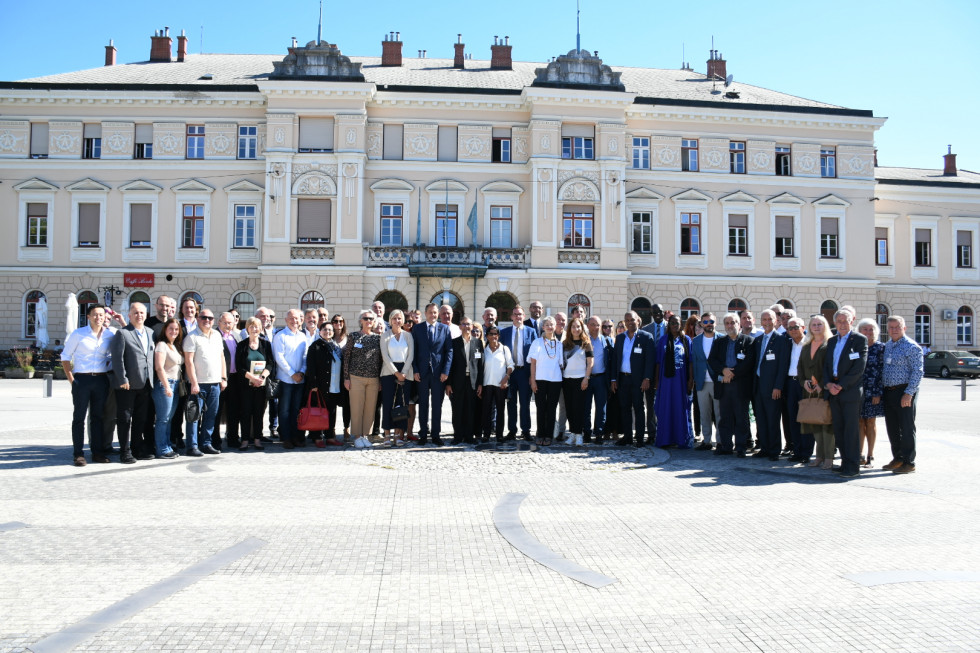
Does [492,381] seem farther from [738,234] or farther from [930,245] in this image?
[930,245]

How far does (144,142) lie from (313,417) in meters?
28.6

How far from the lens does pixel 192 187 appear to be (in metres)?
33.6

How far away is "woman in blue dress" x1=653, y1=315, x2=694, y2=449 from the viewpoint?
37.4 ft

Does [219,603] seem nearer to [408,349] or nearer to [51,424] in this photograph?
[408,349]

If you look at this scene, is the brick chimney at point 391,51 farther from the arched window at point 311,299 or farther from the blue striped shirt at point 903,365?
the blue striped shirt at point 903,365

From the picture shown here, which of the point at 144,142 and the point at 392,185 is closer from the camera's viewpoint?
the point at 392,185

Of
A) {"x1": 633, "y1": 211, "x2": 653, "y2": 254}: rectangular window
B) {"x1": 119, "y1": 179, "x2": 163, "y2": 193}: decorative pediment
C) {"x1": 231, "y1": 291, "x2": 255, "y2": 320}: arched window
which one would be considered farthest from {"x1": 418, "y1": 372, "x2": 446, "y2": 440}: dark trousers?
{"x1": 119, "y1": 179, "x2": 163, "y2": 193}: decorative pediment

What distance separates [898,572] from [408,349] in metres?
7.85

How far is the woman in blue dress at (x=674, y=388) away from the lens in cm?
1139

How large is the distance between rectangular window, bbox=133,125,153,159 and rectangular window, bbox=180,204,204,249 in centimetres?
310

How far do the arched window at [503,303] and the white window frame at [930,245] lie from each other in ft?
75.6

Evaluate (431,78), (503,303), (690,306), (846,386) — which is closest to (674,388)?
(846,386)

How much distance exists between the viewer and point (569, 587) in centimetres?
468

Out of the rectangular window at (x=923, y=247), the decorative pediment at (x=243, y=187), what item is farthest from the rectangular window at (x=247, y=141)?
the rectangular window at (x=923, y=247)
